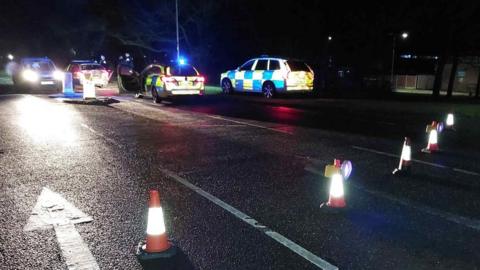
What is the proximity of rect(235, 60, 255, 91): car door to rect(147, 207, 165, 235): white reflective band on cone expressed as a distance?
17259 millimetres

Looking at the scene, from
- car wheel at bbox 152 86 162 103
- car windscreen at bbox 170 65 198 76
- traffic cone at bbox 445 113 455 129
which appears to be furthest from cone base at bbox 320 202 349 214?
car wheel at bbox 152 86 162 103

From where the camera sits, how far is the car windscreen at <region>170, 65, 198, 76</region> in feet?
58.7

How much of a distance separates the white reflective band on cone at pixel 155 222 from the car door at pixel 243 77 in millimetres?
17259

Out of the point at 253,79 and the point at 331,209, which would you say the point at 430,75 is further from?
the point at 331,209

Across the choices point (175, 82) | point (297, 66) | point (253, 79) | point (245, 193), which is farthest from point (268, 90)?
point (245, 193)

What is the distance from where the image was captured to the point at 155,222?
Answer: 386 centimetres

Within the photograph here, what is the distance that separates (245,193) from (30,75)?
2286 cm

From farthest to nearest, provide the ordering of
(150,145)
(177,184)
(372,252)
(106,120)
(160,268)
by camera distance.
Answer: (106,120) < (150,145) < (177,184) < (372,252) < (160,268)

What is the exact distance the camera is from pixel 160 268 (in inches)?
148

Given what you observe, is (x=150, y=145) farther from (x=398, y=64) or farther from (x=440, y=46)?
(x=398, y=64)

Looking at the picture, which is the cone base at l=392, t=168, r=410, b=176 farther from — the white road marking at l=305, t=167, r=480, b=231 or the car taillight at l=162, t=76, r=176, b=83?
the car taillight at l=162, t=76, r=176, b=83

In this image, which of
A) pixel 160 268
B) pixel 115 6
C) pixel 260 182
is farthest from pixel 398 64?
pixel 160 268

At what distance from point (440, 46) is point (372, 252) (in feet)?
74.9

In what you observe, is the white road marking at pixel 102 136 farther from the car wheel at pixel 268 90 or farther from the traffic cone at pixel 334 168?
the car wheel at pixel 268 90
